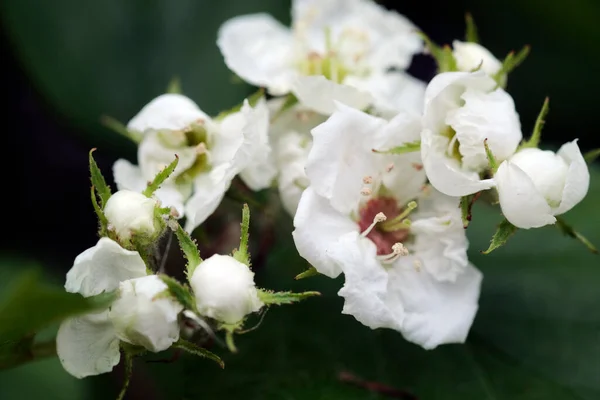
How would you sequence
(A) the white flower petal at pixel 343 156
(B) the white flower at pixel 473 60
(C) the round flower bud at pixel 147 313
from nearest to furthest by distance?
(C) the round flower bud at pixel 147 313, (A) the white flower petal at pixel 343 156, (B) the white flower at pixel 473 60

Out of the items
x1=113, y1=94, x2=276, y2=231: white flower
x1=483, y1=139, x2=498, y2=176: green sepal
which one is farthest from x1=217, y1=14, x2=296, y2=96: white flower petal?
x1=483, y1=139, x2=498, y2=176: green sepal

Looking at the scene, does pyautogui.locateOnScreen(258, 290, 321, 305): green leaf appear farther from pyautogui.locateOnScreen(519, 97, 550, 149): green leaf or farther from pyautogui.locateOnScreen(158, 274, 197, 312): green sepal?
pyautogui.locateOnScreen(519, 97, 550, 149): green leaf

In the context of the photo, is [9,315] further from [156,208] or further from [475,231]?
[475,231]

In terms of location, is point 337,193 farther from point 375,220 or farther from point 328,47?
point 328,47

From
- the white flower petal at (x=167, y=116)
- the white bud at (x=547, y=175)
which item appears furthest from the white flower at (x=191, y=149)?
the white bud at (x=547, y=175)

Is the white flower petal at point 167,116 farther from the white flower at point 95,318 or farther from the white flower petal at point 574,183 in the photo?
the white flower petal at point 574,183

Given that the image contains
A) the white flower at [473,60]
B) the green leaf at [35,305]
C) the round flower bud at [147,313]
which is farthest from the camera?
the white flower at [473,60]
